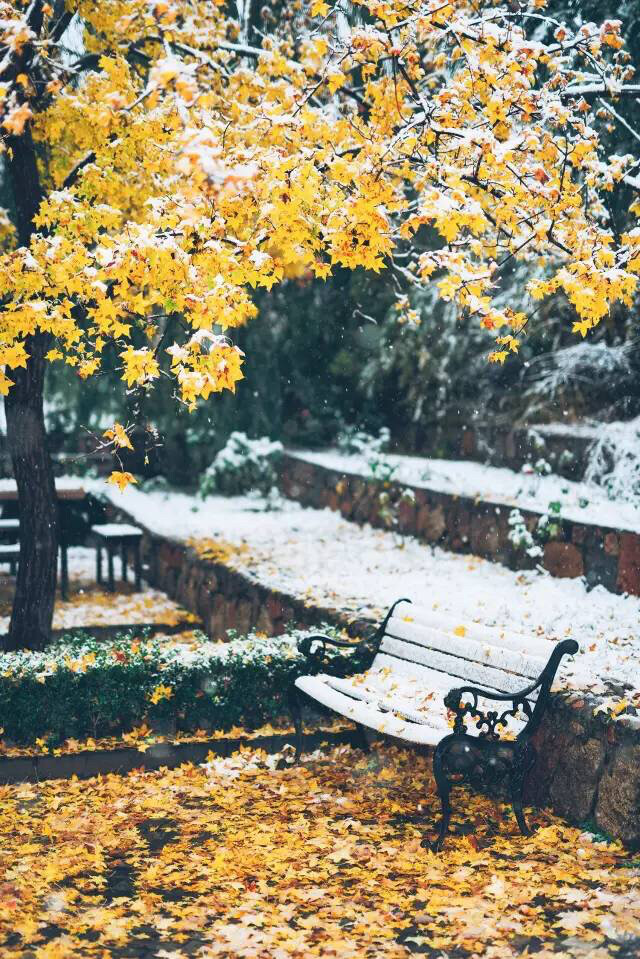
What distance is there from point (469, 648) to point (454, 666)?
6.7 inches

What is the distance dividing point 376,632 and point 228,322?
85.1 inches

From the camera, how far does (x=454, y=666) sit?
5.34 meters

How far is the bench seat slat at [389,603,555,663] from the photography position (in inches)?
191

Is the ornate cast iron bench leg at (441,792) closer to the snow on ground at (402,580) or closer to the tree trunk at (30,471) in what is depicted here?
the snow on ground at (402,580)

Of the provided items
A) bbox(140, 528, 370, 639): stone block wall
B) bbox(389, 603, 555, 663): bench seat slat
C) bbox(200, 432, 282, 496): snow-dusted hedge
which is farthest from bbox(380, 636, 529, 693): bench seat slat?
bbox(200, 432, 282, 496): snow-dusted hedge

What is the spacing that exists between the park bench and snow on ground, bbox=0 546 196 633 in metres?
3.75

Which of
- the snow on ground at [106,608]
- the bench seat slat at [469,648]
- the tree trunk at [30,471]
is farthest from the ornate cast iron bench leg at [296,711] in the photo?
the snow on ground at [106,608]

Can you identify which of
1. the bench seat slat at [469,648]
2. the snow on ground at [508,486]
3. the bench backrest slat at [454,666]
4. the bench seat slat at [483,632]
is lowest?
the bench backrest slat at [454,666]

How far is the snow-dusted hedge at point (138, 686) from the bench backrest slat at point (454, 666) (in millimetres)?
298

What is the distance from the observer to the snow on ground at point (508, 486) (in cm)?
798

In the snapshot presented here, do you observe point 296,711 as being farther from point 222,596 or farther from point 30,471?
point 222,596

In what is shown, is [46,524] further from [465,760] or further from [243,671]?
[465,760]

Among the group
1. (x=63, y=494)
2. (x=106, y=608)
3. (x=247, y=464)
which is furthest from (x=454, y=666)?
(x=247, y=464)

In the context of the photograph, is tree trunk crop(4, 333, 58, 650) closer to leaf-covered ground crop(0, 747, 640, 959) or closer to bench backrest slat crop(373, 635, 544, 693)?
Result: leaf-covered ground crop(0, 747, 640, 959)
